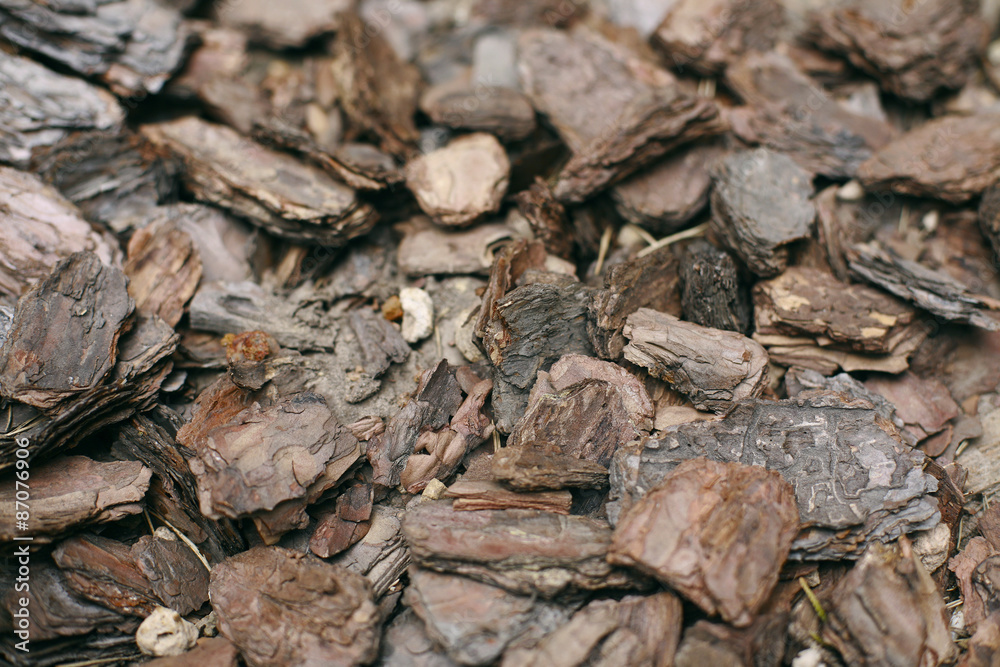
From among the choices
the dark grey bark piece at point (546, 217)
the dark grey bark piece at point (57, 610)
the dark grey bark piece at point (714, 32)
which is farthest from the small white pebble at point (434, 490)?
the dark grey bark piece at point (714, 32)

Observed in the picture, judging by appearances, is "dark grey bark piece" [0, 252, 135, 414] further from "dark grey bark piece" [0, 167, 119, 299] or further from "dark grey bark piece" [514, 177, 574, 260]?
"dark grey bark piece" [514, 177, 574, 260]

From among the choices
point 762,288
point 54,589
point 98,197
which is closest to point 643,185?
point 762,288

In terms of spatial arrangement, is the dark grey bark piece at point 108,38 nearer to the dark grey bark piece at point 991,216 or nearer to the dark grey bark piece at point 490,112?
the dark grey bark piece at point 490,112

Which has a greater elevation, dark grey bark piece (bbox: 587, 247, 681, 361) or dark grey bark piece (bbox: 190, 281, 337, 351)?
dark grey bark piece (bbox: 587, 247, 681, 361)

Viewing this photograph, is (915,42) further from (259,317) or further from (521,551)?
(259,317)

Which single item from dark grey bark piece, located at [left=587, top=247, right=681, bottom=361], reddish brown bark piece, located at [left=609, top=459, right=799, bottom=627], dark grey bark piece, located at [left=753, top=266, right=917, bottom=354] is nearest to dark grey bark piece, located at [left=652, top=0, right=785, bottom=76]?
dark grey bark piece, located at [left=587, top=247, right=681, bottom=361]

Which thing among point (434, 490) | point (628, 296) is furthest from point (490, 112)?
point (434, 490)

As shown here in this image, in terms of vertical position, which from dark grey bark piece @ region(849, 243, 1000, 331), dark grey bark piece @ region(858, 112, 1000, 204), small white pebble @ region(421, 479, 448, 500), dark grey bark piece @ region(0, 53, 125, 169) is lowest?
small white pebble @ region(421, 479, 448, 500)

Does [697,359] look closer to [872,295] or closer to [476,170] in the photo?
[872,295]
